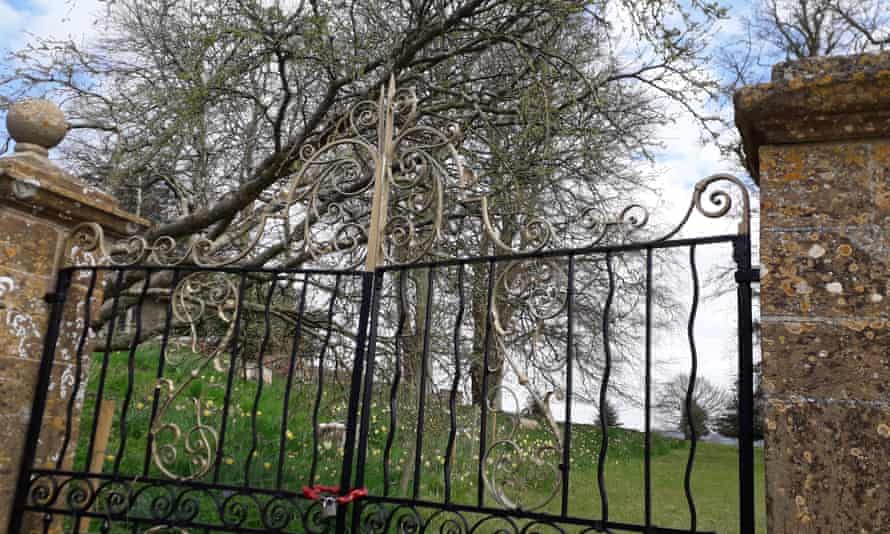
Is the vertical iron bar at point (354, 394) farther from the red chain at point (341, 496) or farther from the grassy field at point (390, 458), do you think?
the grassy field at point (390, 458)

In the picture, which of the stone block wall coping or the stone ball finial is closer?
the stone block wall coping

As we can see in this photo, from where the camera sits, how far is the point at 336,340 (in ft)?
22.7

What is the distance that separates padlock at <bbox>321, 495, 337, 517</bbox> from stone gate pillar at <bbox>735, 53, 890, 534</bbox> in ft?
5.40

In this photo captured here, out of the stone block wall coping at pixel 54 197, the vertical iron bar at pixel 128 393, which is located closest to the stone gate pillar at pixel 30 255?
the stone block wall coping at pixel 54 197

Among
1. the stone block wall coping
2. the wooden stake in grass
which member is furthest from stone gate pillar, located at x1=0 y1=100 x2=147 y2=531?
the wooden stake in grass

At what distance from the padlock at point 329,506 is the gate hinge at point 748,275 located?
1.76 m

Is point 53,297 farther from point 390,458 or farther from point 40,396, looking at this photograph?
point 390,458

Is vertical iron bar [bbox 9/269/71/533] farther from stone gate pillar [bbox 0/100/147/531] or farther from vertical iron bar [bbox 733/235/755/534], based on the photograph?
vertical iron bar [bbox 733/235/755/534]

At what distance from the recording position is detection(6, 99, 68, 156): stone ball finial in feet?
11.1

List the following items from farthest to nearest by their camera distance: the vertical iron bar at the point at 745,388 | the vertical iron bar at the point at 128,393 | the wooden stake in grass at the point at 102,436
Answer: the wooden stake in grass at the point at 102,436 → the vertical iron bar at the point at 128,393 → the vertical iron bar at the point at 745,388

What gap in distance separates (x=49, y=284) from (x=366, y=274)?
1648 millimetres

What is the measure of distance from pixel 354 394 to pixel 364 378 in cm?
38

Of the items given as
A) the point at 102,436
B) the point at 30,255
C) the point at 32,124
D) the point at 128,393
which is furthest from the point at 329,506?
the point at 32,124

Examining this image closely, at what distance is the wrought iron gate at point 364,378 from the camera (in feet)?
8.38
